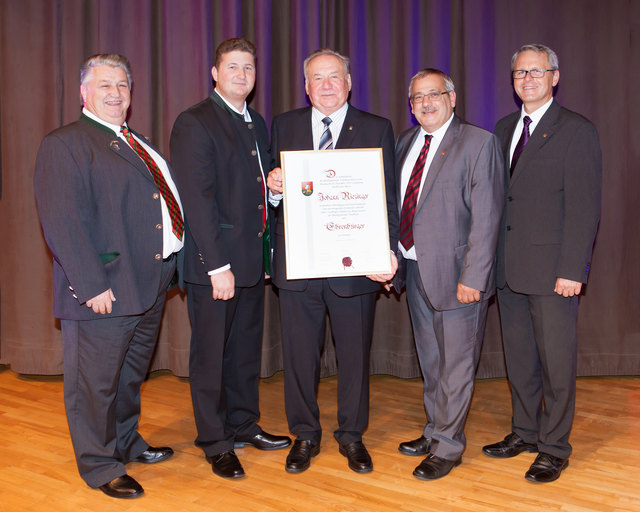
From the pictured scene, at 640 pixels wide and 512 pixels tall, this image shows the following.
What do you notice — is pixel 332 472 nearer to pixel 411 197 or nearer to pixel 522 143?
pixel 411 197

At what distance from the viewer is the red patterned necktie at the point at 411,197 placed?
2.67m

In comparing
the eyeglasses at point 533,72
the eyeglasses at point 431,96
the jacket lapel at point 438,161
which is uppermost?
the eyeglasses at point 533,72

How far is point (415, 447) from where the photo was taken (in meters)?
2.89

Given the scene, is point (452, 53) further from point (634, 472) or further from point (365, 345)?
point (634, 472)

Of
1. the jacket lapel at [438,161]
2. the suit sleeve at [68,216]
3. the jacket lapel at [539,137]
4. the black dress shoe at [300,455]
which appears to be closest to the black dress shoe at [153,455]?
the black dress shoe at [300,455]

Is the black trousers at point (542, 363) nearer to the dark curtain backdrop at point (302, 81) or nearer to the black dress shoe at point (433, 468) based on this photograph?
the black dress shoe at point (433, 468)

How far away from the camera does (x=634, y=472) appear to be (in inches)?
106

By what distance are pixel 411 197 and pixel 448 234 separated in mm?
250

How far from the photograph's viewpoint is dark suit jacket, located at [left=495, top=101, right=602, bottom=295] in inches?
101

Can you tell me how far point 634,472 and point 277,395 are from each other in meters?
2.03

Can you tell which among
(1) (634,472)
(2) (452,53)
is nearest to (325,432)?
(1) (634,472)

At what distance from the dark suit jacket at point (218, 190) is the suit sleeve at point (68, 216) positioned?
16.1 inches

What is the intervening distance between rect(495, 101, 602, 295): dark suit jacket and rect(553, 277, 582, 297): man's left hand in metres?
0.02

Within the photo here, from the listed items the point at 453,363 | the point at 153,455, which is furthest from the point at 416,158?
the point at 153,455
